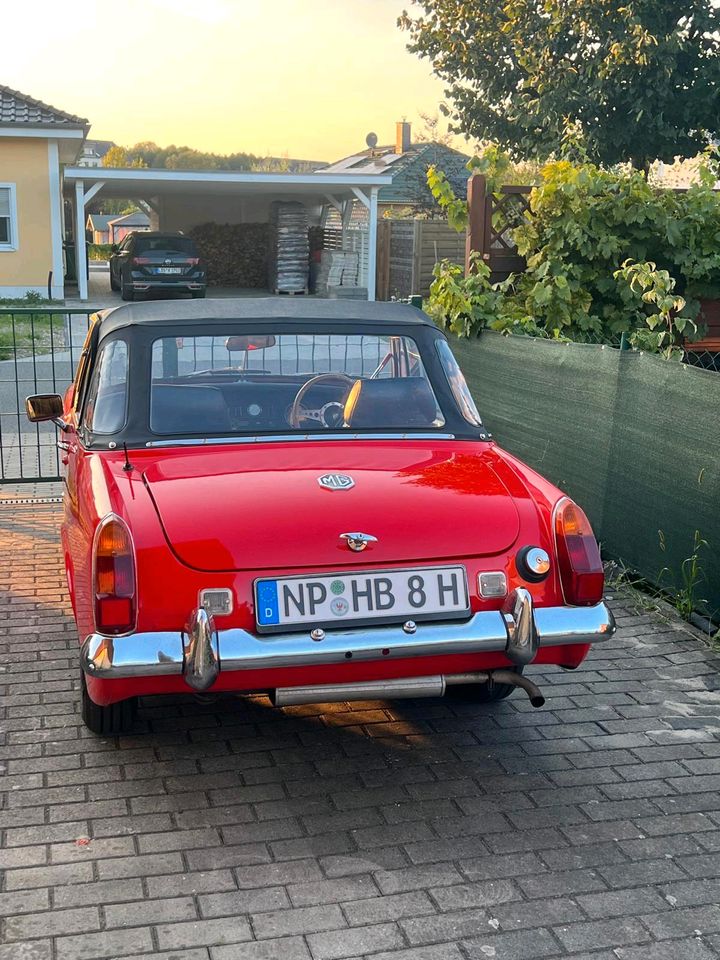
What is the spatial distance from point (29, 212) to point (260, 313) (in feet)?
80.1

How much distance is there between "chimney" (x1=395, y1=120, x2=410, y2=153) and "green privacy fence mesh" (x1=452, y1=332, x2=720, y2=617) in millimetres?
49332

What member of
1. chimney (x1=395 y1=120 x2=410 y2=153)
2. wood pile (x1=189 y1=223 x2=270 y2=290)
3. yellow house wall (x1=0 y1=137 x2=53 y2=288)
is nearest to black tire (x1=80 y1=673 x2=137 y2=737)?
yellow house wall (x1=0 y1=137 x2=53 y2=288)

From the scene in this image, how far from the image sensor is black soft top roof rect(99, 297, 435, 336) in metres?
4.90

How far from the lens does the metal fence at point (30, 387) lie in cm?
885

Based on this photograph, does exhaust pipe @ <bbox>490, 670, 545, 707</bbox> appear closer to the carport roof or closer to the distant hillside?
the carport roof

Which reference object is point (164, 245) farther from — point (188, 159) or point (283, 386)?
point (188, 159)

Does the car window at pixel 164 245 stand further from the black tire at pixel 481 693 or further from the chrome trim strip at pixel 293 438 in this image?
the black tire at pixel 481 693

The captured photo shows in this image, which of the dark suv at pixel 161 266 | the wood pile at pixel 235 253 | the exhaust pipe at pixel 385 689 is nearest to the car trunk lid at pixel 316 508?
the exhaust pipe at pixel 385 689

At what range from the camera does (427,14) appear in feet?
105

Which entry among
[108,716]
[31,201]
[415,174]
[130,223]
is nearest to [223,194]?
[31,201]

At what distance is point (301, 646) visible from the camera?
146 inches

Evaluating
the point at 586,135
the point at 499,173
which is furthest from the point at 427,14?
the point at 499,173

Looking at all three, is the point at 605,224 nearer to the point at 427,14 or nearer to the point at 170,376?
the point at 170,376

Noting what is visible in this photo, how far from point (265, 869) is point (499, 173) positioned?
759 cm
